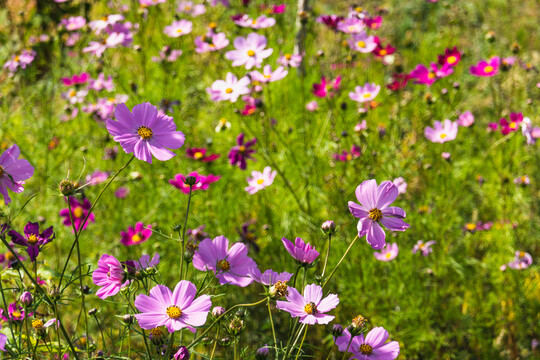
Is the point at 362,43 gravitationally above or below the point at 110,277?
below

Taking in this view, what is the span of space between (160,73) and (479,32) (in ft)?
8.86

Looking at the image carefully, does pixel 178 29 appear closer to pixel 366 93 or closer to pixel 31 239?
pixel 366 93

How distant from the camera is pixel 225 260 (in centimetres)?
108

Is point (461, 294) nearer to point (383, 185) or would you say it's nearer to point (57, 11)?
point (383, 185)

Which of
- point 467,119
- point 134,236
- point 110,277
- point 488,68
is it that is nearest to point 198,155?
point 134,236

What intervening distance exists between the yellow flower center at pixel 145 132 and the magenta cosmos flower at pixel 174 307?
0.31 meters

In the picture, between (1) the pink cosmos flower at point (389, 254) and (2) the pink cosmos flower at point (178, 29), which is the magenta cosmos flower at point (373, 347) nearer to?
(1) the pink cosmos flower at point (389, 254)

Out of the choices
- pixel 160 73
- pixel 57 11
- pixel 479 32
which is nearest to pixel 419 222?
pixel 160 73

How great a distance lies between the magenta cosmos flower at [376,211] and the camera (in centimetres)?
95

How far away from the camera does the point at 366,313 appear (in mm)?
1810

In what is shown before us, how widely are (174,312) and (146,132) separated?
0.37 m

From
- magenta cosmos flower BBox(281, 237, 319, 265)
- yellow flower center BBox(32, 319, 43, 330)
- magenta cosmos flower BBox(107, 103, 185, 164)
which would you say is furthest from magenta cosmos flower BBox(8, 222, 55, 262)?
magenta cosmos flower BBox(281, 237, 319, 265)

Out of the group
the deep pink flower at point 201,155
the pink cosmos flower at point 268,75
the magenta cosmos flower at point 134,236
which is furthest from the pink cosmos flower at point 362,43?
the magenta cosmos flower at point 134,236

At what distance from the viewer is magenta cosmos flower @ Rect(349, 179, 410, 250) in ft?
3.13
